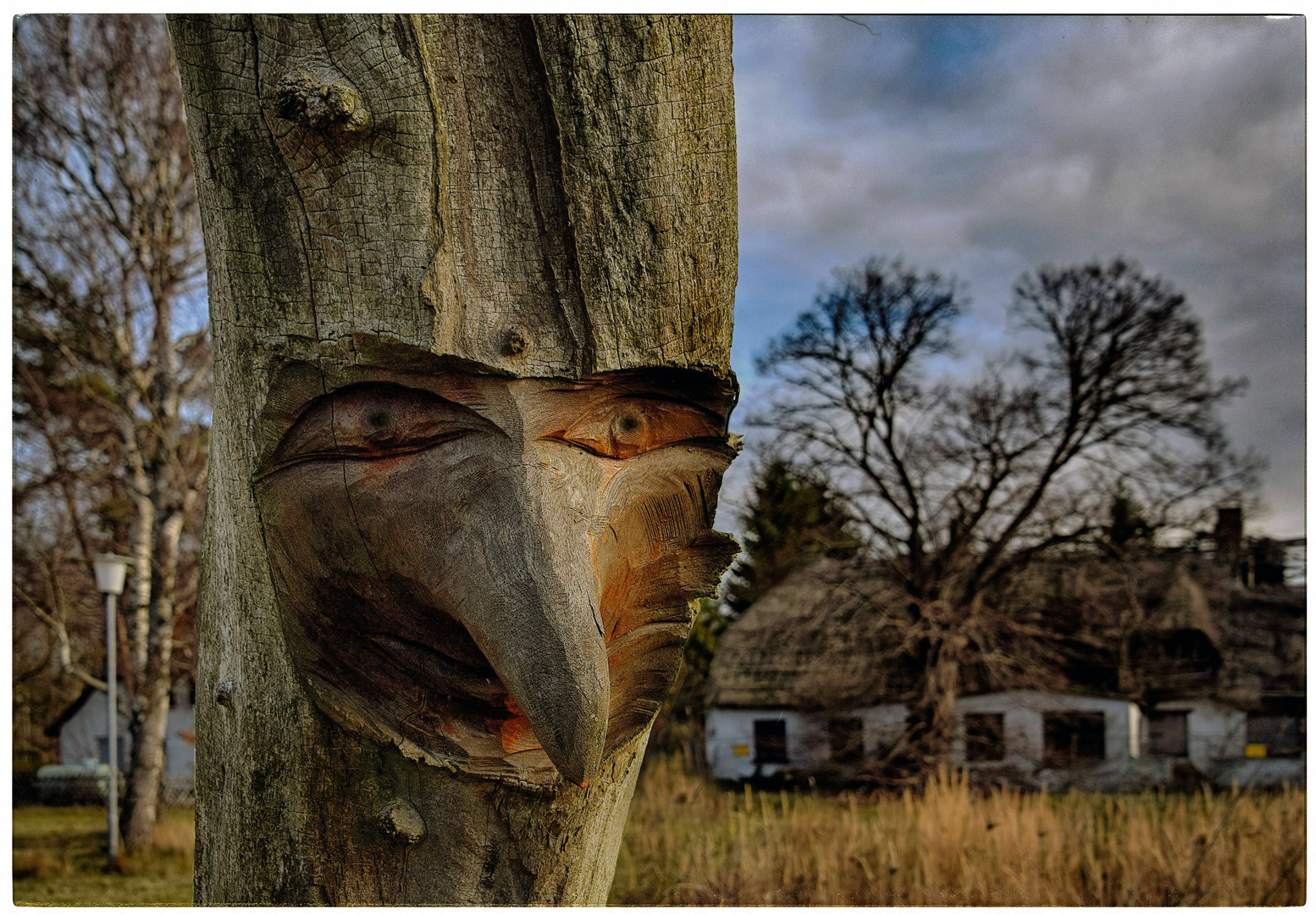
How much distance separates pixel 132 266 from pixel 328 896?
7224 millimetres

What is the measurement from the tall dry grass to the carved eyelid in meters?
3.53

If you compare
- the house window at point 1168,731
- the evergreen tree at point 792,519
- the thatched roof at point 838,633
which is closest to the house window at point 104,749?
the thatched roof at point 838,633

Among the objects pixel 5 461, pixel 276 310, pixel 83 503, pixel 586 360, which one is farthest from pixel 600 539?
pixel 83 503

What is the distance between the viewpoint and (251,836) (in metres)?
1.02

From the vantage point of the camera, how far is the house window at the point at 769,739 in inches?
424

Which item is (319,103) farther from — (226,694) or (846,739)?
(846,739)

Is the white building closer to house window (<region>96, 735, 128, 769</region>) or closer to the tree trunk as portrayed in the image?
house window (<region>96, 735, 128, 769</region>)

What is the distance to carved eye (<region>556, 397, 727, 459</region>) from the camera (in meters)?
0.95

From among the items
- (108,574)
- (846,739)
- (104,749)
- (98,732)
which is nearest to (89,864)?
(108,574)

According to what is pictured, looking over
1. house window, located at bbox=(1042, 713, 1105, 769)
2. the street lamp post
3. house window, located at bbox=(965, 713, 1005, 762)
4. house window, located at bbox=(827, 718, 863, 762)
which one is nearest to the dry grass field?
the street lamp post

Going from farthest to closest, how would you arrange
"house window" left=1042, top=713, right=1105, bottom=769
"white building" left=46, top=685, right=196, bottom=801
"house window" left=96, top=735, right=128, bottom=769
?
"house window" left=96, top=735, right=128, bottom=769 → "white building" left=46, top=685, right=196, bottom=801 → "house window" left=1042, top=713, right=1105, bottom=769

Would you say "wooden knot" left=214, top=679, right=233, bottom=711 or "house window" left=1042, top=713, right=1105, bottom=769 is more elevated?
"wooden knot" left=214, top=679, right=233, bottom=711

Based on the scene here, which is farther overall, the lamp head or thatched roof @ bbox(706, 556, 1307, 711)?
thatched roof @ bbox(706, 556, 1307, 711)

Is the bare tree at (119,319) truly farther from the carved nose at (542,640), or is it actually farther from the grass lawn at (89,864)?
the carved nose at (542,640)
